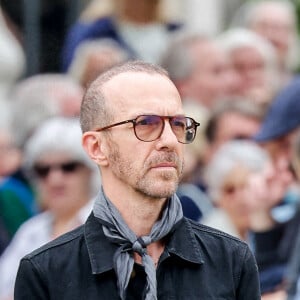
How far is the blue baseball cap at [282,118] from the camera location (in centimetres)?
841

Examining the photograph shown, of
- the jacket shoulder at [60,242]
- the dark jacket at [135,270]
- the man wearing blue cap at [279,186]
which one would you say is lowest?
→ the man wearing blue cap at [279,186]

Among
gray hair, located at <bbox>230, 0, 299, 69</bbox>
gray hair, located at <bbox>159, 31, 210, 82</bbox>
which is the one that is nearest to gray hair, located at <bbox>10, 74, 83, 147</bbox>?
gray hair, located at <bbox>159, 31, 210, 82</bbox>

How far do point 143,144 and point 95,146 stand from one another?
0.19 metres

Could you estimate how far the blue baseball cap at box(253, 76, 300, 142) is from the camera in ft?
27.6

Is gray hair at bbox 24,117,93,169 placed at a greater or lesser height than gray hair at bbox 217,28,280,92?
lesser

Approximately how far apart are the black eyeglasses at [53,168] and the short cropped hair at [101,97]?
3540mm

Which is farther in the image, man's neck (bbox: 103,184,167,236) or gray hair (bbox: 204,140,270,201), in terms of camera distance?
gray hair (bbox: 204,140,270,201)

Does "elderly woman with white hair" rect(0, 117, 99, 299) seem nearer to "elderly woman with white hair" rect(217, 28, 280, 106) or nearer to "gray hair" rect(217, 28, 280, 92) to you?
"elderly woman with white hair" rect(217, 28, 280, 106)

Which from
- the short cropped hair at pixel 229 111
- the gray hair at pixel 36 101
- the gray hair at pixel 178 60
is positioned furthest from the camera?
the gray hair at pixel 178 60

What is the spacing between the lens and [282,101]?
8.88 metres

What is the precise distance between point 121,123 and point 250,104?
5204 mm

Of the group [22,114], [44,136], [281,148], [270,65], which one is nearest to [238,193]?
[281,148]

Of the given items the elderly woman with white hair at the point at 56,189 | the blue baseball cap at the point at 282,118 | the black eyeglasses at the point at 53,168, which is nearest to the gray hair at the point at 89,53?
the blue baseball cap at the point at 282,118

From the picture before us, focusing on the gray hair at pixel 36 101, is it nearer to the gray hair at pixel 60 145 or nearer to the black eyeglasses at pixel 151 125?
the gray hair at pixel 60 145
